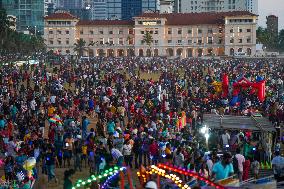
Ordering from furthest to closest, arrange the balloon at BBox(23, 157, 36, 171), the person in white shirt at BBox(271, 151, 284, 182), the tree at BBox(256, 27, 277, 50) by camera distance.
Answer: the tree at BBox(256, 27, 277, 50) → the balloon at BBox(23, 157, 36, 171) → the person in white shirt at BBox(271, 151, 284, 182)

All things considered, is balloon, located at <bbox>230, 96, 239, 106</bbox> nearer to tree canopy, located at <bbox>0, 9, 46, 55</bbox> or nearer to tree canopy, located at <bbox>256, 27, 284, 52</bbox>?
tree canopy, located at <bbox>0, 9, 46, 55</bbox>

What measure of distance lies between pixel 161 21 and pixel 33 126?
103 m

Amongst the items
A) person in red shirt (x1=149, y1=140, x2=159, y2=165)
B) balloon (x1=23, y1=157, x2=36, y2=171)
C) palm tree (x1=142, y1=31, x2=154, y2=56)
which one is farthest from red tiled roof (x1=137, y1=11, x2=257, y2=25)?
balloon (x1=23, y1=157, x2=36, y2=171)

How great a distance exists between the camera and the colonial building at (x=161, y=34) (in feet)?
404

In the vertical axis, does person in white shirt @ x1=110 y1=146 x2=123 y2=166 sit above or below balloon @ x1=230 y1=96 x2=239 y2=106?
below

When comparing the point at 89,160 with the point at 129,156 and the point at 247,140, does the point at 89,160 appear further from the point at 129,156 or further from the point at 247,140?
the point at 247,140

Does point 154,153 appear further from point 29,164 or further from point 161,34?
point 161,34

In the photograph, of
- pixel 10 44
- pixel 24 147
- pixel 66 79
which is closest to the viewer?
pixel 24 147

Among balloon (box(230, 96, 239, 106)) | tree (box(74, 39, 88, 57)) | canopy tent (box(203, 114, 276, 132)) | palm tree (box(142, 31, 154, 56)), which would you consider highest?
palm tree (box(142, 31, 154, 56))

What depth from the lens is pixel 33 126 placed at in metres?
23.1

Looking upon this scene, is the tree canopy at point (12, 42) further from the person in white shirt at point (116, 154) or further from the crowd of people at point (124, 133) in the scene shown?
the person in white shirt at point (116, 154)

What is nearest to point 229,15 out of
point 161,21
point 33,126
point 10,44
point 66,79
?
point 161,21

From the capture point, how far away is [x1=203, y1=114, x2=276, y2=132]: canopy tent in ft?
58.2

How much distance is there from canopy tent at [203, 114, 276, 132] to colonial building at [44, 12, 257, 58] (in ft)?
341
